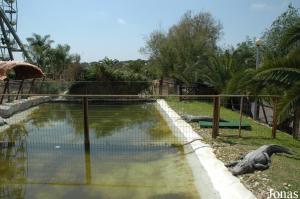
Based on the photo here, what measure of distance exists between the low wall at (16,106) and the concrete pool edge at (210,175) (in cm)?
942

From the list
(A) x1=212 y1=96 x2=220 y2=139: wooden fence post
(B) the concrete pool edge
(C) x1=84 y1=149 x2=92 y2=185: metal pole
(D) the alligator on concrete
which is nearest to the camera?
(B) the concrete pool edge

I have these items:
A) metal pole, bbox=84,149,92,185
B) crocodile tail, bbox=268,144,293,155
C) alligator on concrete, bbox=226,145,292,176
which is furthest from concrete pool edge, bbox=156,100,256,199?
metal pole, bbox=84,149,92,185

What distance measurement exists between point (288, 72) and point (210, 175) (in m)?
3.24

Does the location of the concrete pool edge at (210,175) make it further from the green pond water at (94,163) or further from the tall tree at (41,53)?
the tall tree at (41,53)

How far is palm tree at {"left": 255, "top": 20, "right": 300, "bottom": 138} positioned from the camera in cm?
928

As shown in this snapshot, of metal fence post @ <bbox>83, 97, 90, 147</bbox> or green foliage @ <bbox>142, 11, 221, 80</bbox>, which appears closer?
metal fence post @ <bbox>83, 97, 90, 147</bbox>

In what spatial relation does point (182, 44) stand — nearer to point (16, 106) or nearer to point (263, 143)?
point (16, 106)

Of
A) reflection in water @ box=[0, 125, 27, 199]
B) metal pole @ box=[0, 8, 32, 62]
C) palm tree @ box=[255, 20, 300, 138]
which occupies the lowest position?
reflection in water @ box=[0, 125, 27, 199]

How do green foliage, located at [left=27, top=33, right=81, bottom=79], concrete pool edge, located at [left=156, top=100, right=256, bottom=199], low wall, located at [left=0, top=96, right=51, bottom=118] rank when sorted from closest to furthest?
concrete pool edge, located at [left=156, top=100, right=256, bottom=199], low wall, located at [left=0, top=96, right=51, bottom=118], green foliage, located at [left=27, top=33, right=81, bottom=79]

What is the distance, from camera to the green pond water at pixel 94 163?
820 centimetres

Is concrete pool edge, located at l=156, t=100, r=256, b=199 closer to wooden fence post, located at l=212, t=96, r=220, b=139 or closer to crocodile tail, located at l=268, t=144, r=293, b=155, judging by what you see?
wooden fence post, located at l=212, t=96, r=220, b=139

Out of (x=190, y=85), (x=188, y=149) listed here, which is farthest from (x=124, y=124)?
(x=190, y=85)

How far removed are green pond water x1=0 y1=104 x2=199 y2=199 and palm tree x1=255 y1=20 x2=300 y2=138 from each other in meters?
2.79

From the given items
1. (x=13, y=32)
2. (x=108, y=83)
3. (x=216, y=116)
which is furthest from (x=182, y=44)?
(x=13, y=32)
